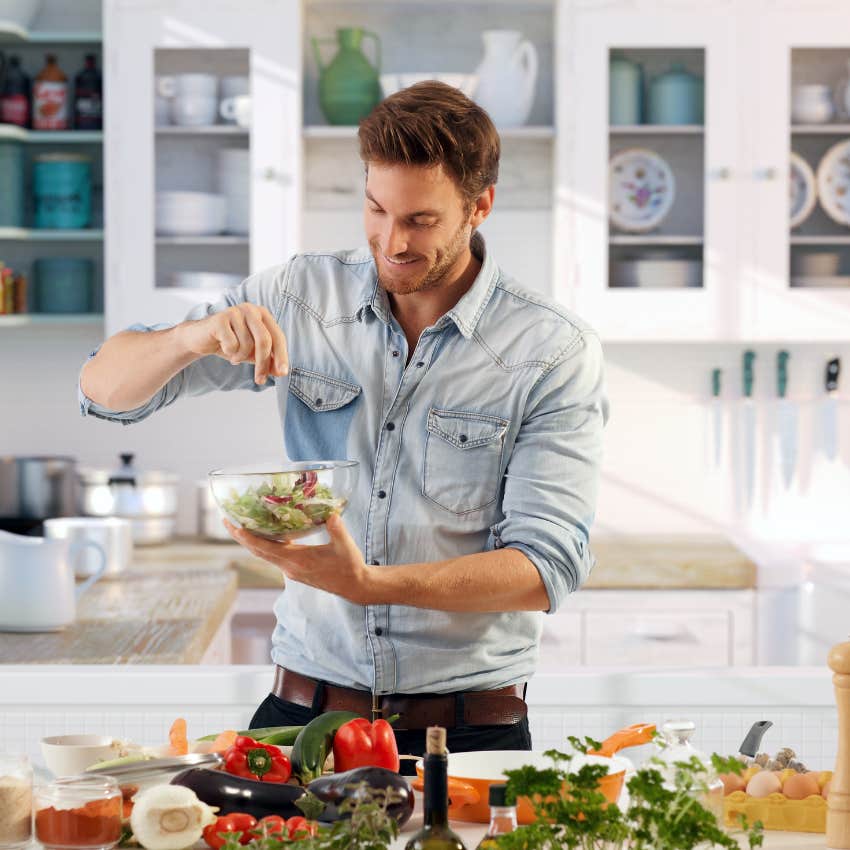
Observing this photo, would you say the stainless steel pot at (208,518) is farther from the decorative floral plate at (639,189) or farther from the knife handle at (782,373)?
the knife handle at (782,373)

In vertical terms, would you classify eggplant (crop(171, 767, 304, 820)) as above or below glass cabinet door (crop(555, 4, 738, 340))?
below

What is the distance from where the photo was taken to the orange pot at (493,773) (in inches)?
50.8

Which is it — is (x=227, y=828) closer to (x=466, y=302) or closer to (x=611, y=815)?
(x=611, y=815)

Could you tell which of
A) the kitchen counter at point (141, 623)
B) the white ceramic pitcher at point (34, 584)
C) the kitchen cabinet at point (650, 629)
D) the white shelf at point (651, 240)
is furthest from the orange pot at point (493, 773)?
the white shelf at point (651, 240)

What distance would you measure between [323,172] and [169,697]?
7.50 feet

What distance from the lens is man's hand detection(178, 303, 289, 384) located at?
60.8 inches

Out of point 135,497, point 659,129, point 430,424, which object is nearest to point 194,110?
point 135,497

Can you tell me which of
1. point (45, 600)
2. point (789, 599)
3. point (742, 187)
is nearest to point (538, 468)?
point (45, 600)

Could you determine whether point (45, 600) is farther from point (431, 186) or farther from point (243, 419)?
point (243, 419)

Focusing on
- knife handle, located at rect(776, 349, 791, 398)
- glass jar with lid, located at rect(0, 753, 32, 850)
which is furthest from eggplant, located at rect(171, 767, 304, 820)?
knife handle, located at rect(776, 349, 791, 398)

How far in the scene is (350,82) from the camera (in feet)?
12.8

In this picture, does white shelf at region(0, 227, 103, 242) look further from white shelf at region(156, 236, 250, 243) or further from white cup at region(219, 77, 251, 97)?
white cup at region(219, 77, 251, 97)

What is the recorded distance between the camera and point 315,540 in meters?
1.53

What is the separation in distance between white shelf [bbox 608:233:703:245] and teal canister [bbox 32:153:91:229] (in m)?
1.56
